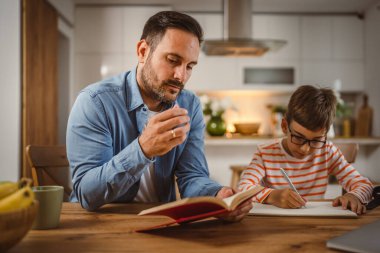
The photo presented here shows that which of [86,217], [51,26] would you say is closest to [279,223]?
[86,217]

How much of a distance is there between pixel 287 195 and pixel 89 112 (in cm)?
69

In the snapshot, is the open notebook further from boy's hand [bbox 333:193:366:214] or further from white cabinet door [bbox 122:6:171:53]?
white cabinet door [bbox 122:6:171:53]

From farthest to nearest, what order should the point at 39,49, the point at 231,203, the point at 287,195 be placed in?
1. the point at 39,49
2. the point at 287,195
3. the point at 231,203

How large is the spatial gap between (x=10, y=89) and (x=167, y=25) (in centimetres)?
196

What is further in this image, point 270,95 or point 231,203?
point 270,95

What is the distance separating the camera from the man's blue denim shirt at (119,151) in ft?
3.81

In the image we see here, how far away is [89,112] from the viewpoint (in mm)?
1369

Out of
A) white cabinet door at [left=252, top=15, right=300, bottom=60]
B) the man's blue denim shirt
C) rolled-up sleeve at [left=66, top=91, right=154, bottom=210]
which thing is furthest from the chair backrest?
white cabinet door at [left=252, top=15, right=300, bottom=60]

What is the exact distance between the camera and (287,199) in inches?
50.3

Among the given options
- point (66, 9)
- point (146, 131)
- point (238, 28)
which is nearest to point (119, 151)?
point (146, 131)

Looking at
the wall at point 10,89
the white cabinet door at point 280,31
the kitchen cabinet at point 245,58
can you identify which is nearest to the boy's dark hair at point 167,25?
the wall at point 10,89

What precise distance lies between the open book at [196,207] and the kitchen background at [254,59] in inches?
136

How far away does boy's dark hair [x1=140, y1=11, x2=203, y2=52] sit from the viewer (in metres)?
1.43

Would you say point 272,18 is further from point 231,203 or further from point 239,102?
point 231,203
